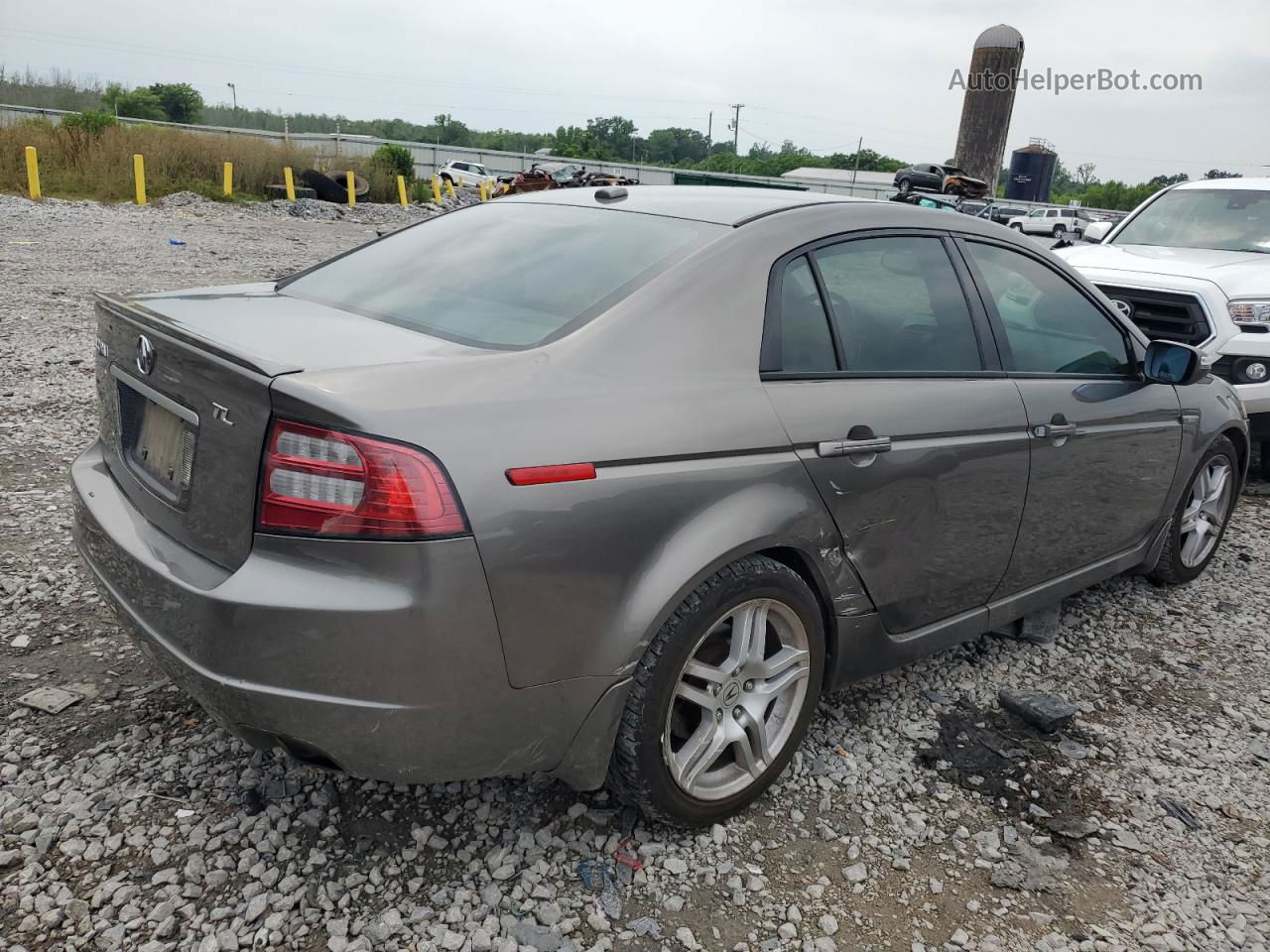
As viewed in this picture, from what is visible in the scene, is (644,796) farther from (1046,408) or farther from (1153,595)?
(1153,595)

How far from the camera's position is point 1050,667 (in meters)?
3.75

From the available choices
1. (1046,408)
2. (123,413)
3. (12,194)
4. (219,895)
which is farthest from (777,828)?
(12,194)

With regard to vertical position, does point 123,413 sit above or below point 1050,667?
above

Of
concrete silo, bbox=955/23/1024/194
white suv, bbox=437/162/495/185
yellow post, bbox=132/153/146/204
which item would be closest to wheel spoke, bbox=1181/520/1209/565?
concrete silo, bbox=955/23/1024/194

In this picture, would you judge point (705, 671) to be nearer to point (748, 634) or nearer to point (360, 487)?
point (748, 634)

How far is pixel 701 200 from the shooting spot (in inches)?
118

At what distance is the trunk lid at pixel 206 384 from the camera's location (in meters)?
2.07

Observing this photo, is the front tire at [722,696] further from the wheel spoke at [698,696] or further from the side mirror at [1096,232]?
the side mirror at [1096,232]

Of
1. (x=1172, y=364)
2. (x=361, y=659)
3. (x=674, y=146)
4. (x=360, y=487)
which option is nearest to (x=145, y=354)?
(x=360, y=487)

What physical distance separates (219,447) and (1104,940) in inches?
94.5

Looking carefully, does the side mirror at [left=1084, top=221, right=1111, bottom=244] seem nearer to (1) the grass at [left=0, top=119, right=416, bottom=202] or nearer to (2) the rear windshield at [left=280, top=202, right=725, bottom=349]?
(2) the rear windshield at [left=280, top=202, right=725, bottom=349]

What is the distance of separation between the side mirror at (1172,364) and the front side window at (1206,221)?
4262 millimetres

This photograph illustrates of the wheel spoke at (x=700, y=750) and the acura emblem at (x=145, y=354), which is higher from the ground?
the acura emblem at (x=145, y=354)

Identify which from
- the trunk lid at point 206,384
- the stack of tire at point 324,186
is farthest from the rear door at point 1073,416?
the stack of tire at point 324,186
